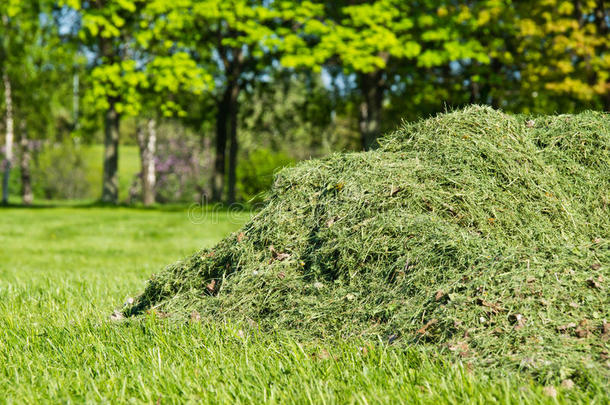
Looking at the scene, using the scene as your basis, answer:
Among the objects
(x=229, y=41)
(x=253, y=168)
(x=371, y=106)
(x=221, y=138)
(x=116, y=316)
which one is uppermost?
(x=229, y=41)

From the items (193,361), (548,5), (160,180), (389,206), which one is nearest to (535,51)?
(548,5)

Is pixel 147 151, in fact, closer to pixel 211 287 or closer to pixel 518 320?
pixel 211 287

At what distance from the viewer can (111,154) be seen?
1588cm

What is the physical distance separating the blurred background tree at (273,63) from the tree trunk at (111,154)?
1.6 inches

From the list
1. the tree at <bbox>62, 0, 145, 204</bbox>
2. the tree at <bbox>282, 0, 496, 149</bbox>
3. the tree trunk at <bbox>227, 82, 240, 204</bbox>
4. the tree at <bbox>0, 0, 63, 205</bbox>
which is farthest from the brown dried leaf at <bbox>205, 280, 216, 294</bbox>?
the tree at <bbox>0, 0, 63, 205</bbox>

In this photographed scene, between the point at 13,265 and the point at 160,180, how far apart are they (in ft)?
68.6

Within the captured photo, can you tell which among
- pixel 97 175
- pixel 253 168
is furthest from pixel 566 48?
pixel 97 175

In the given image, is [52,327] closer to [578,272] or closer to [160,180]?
[578,272]

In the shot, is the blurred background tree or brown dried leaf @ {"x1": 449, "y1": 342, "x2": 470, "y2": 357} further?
the blurred background tree

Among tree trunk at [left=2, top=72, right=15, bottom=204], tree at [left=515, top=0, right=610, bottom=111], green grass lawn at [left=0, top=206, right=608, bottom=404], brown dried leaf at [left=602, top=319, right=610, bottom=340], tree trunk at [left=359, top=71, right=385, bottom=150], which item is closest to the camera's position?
green grass lawn at [left=0, top=206, right=608, bottom=404]

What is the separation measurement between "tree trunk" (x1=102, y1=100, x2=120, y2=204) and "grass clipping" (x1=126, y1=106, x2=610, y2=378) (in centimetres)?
1274

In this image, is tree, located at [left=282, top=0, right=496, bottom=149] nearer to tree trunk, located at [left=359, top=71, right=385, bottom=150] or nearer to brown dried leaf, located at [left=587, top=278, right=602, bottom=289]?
tree trunk, located at [left=359, top=71, right=385, bottom=150]

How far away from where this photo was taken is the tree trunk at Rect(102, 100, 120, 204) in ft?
51.5

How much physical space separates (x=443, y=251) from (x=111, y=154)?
47.0 ft
